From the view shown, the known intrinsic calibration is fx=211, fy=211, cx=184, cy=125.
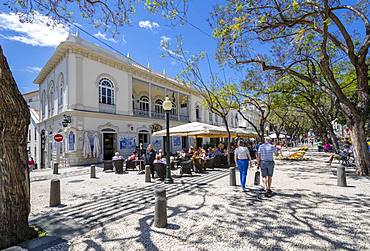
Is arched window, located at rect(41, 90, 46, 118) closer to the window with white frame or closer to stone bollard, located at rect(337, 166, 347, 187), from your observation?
the window with white frame

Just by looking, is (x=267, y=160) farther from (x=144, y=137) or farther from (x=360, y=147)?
(x=144, y=137)

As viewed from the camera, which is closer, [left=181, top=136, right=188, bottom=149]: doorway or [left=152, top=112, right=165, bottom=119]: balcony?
[left=152, top=112, right=165, bottom=119]: balcony

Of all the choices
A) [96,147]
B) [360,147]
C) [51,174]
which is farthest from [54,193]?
[96,147]

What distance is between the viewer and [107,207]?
538cm

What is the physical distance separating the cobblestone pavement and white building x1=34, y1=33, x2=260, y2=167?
31.9ft

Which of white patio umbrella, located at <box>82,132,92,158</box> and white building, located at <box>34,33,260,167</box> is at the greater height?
white building, located at <box>34,33,260,167</box>

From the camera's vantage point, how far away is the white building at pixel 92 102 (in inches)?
625

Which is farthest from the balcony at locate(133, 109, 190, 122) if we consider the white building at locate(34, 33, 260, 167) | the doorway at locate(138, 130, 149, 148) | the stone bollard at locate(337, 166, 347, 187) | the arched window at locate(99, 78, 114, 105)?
the stone bollard at locate(337, 166, 347, 187)

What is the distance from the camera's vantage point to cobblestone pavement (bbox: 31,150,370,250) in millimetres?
3393

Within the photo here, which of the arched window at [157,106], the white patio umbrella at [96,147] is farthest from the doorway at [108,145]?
the arched window at [157,106]

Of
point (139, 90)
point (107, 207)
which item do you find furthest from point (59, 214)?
point (139, 90)

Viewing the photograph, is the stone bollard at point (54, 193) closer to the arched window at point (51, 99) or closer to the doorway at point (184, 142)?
the arched window at point (51, 99)

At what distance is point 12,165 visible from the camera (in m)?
3.27

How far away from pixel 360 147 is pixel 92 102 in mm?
17027
